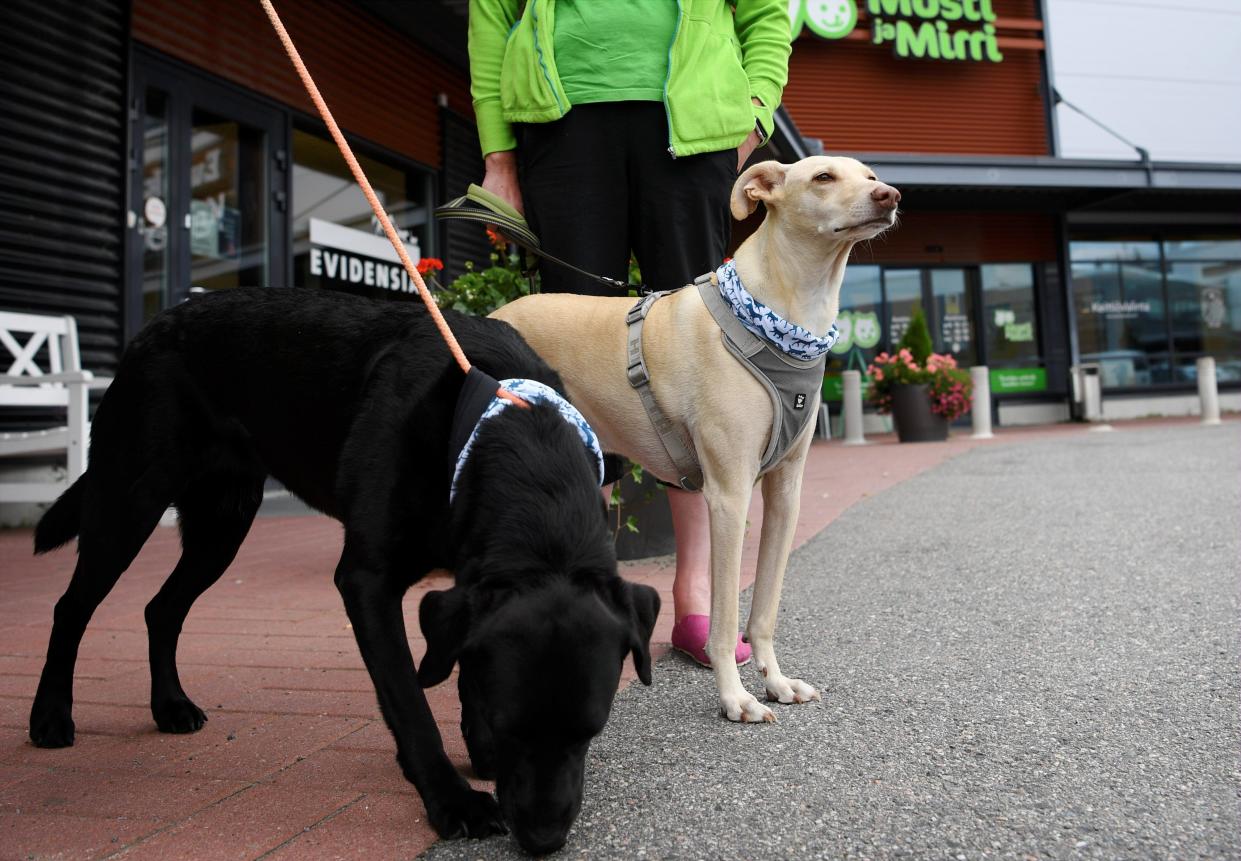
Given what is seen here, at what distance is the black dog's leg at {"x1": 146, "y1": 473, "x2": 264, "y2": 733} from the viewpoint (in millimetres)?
2388

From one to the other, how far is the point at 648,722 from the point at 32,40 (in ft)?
20.1

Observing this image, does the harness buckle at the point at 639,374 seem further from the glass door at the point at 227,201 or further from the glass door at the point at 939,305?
the glass door at the point at 939,305

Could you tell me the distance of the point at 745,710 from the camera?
224cm

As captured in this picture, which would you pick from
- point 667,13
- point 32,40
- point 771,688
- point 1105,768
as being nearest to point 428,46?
point 32,40

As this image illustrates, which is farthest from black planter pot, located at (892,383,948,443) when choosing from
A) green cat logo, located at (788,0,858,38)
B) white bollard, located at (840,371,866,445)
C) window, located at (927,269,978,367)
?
green cat logo, located at (788,0,858,38)

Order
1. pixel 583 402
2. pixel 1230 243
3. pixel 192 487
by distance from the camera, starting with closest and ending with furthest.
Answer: pixel 192 487, pixel 583 402, pixel 1230 243

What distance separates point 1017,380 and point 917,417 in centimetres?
605

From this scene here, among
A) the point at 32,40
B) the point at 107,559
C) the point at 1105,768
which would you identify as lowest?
the point at 1105,768

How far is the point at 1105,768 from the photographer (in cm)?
188

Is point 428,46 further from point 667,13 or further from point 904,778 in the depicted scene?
point 904,778

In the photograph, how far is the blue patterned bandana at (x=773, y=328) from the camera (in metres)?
2.32

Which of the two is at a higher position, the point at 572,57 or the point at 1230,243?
the point at 1230,243

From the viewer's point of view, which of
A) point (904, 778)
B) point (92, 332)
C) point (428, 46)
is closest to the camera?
point (904, 778)

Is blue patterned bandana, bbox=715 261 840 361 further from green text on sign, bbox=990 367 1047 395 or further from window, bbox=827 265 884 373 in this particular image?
green text on sign, bbox=990 367 1047 395
